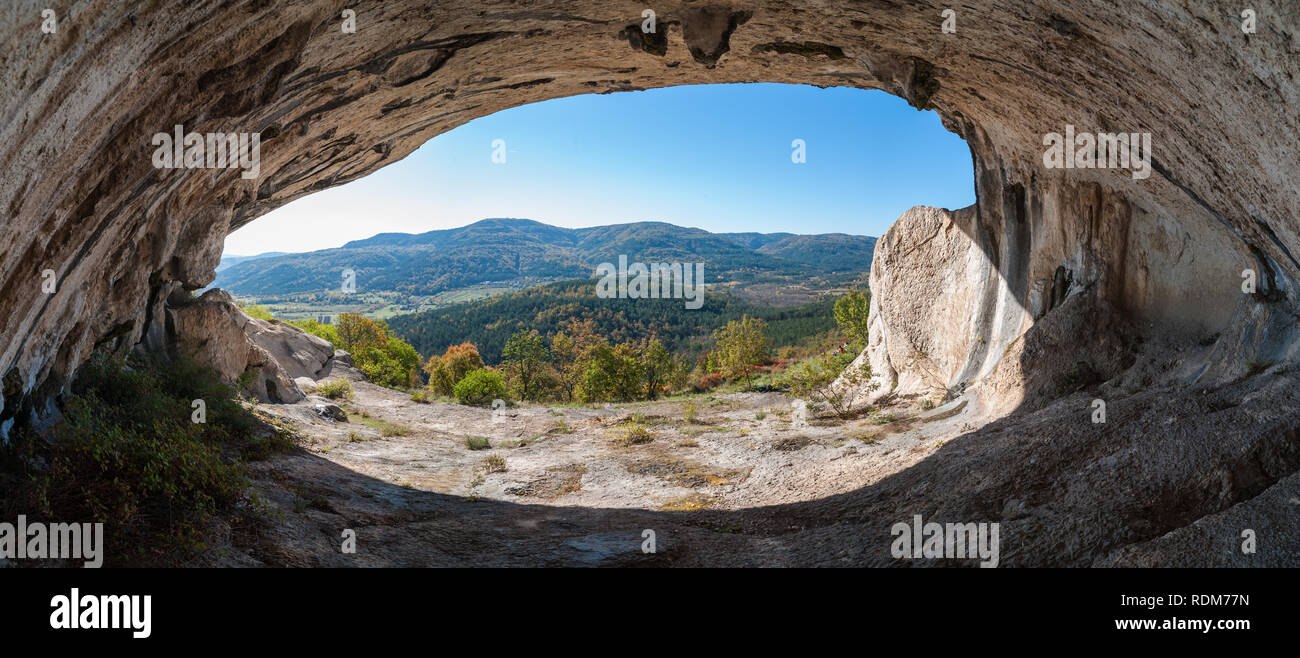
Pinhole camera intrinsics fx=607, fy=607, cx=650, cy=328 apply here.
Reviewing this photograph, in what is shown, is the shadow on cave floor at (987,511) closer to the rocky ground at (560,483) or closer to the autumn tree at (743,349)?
the rocky ground at (560,483)

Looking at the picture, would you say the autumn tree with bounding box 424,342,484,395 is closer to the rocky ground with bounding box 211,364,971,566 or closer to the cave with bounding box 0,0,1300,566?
the rocky ground with bounding box 211,364,971,566

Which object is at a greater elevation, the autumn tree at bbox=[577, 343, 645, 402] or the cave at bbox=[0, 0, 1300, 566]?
the cave at bbox=[0, 0, 1300, 566]

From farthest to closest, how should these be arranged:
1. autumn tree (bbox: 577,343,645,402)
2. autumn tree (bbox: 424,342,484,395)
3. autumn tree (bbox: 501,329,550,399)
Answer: autumn tree (bbox: 501,329,550,399), autumn tree (bbox: 424,342,484,395), autumn tree (bbox: 577,343,645,402)

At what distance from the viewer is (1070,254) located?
1457 centimetres

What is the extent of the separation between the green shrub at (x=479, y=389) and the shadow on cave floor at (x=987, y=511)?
71.4 feet

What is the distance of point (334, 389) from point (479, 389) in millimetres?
13315

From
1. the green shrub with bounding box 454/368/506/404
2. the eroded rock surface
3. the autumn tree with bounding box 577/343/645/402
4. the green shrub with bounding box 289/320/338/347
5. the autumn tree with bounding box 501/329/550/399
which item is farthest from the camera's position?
the autumn tree with bounding box 501/329/550/399

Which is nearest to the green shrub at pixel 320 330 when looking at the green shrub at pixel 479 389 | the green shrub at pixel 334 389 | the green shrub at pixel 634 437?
the green shrub at pixel 479 389

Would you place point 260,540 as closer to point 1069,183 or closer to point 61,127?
point 61,127

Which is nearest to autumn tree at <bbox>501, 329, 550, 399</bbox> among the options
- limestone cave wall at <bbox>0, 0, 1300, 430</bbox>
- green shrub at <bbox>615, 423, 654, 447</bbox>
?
green shrub at <bbox>615, 423, 654, 447</bbox>

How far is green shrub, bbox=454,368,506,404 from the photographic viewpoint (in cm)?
3416

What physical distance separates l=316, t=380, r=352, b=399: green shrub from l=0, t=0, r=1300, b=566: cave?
9764 millimetres

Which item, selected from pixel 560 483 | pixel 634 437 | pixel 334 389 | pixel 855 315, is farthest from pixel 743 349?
pixel 560 483
